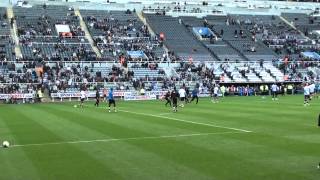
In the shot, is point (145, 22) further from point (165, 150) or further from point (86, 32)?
point (165, 150)

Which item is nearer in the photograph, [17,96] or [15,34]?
[17,96]

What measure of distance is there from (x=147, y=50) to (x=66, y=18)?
588 inches

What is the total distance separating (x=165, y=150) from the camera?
18.2m

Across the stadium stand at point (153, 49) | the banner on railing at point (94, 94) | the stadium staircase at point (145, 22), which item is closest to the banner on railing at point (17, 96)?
the stadium stand at point (153, 49)

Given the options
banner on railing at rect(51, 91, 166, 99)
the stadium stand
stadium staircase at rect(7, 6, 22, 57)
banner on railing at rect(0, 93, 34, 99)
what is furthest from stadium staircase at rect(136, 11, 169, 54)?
banner on railing at rect(0, 93, 34, 99)

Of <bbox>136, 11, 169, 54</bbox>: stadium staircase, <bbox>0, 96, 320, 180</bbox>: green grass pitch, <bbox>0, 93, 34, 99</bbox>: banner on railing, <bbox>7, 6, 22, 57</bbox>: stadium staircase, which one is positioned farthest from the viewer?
<bbox>136, 11, 169, 54</bbox>: stadium staircase

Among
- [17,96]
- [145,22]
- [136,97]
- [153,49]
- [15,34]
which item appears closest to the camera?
[17,96]

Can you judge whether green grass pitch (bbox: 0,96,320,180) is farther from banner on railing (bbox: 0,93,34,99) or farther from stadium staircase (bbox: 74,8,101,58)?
stadium staircase (bbox: 74,8,101,58)

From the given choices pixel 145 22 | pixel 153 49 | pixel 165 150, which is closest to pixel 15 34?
pixel 153 49

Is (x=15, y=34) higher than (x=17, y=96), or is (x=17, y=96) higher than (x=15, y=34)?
(x=15, y=34)

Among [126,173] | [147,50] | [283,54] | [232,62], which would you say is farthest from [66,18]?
[126,173]

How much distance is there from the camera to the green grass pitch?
559 inches

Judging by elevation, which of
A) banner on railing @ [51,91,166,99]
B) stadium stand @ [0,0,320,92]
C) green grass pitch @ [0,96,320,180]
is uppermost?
stadium stand @ [0,0,320,92]

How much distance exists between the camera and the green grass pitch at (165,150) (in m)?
14.2
